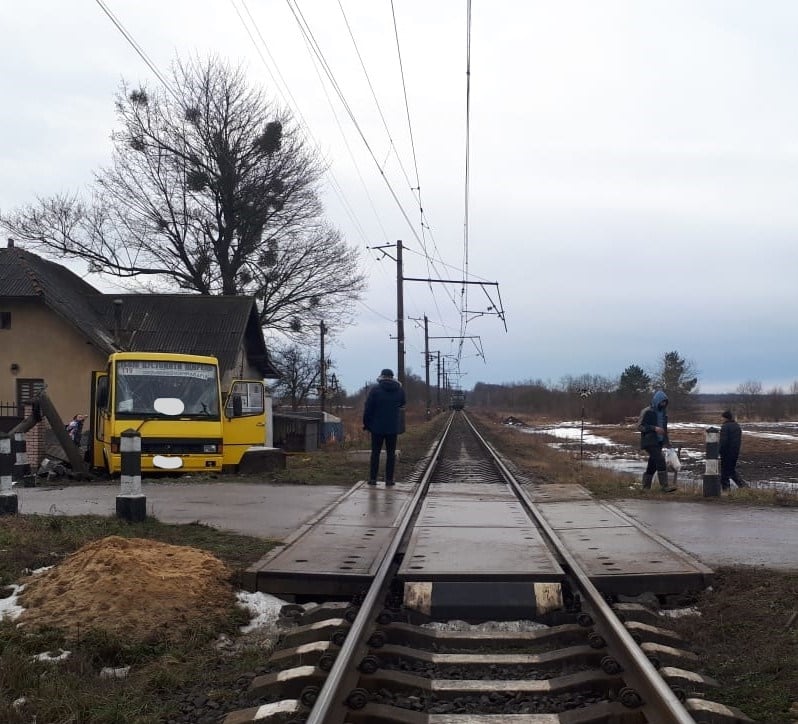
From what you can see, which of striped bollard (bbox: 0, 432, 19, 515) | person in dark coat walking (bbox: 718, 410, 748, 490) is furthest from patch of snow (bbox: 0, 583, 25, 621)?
person in dark coat walking (bbox: 718, 410, 748, 490)

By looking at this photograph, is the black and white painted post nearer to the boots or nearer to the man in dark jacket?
the man in dark jacket

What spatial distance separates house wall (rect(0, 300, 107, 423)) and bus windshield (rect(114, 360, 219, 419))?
14784 mm

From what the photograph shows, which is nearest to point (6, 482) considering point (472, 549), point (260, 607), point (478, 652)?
point (260, 607)

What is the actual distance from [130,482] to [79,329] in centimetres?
2240

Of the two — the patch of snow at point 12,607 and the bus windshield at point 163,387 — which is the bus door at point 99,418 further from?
the patch of snow at point 12,607

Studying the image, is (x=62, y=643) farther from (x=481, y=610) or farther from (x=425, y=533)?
(x=425, y=533)

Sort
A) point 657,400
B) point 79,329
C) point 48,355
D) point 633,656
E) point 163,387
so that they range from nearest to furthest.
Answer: point 633,656 → point 657,400 → point 163,387 → point 79,329 → point 48,355

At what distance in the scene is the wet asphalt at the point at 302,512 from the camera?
8312 millimetres

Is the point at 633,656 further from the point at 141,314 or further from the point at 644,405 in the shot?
the point at 644,405

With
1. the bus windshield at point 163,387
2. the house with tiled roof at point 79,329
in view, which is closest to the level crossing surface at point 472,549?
the bus windshield at point 163,387

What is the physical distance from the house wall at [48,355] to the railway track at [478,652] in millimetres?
25026

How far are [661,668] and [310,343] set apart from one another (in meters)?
40.6

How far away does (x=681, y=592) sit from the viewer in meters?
6.59

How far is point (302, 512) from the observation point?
35.1 ft
